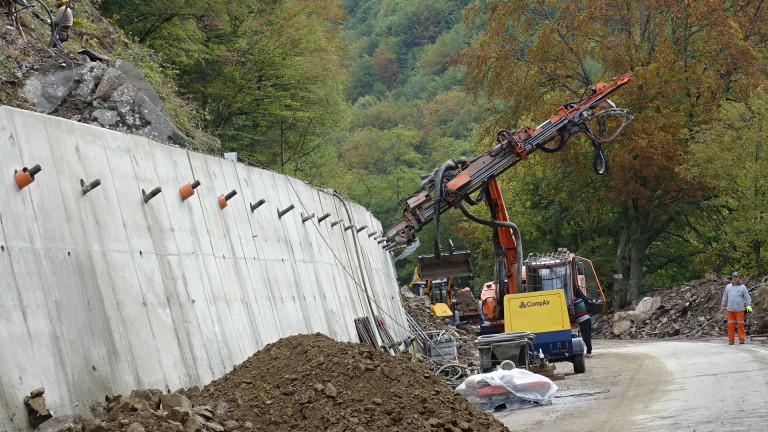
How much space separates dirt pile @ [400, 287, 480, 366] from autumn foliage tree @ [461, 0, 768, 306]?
369 inches

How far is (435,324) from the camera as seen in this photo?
104 feet

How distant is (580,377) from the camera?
1805 centimetres

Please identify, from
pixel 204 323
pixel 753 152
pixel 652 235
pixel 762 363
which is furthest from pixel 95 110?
pixel 652 235

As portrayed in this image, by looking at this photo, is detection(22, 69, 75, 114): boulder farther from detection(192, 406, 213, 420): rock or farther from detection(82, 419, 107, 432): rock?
detection(82, 419, 107, 432): rock

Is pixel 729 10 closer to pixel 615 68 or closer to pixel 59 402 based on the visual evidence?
pixel 615 68

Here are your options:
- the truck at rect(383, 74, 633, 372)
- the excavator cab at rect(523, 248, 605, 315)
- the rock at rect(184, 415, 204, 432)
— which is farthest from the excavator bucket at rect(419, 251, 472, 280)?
the rock at rect(184, 415, 204, 432)

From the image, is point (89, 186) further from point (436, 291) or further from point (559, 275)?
point (436, 291)

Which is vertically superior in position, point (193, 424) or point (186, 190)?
point (186, 190)

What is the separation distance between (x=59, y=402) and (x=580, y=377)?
12037 mm

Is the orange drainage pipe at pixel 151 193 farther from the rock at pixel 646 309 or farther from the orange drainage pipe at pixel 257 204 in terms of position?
the rock at pixel 646 309

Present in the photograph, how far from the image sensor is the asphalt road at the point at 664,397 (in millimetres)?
10391

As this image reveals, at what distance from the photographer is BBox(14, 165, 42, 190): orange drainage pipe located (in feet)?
26.8

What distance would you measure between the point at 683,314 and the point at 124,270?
26.8 m

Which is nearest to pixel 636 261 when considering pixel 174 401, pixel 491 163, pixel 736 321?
pixel 736 321
